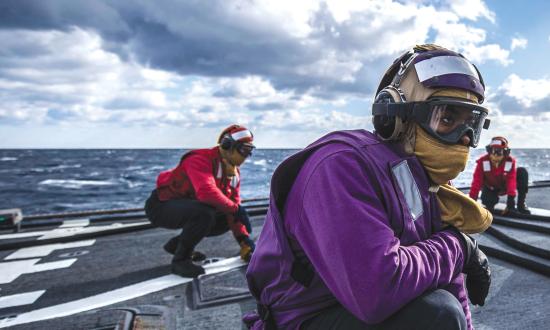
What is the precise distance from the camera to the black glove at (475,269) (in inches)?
52.8

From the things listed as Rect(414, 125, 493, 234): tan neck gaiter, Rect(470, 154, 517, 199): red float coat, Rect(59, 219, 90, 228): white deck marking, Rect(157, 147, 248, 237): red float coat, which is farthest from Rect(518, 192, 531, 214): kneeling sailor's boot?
Rect(59, 219, 90, 228): white deck marking

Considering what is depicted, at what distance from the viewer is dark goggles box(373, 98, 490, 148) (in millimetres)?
1260

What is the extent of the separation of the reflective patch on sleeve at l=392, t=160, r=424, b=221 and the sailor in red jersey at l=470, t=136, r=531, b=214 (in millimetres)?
5748

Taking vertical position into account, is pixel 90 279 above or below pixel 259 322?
below

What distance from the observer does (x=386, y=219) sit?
1084 mm

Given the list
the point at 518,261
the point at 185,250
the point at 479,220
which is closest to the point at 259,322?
the point at 479,220

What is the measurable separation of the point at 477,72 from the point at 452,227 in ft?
1.93

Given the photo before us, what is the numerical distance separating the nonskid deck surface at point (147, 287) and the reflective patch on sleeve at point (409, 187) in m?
1.53

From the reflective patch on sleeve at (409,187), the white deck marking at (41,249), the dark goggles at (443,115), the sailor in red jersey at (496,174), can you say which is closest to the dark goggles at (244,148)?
the dark goggles at (443,115)

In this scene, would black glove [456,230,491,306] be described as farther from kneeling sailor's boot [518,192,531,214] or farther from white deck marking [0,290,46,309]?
kneeling sailor's boot [518,192,531,214]

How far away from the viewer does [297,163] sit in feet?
4.00

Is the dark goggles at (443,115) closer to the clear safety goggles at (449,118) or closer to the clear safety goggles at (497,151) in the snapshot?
the clear safety goggles at (449,118)

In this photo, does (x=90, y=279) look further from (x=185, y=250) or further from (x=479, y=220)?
(x=479, y=220)

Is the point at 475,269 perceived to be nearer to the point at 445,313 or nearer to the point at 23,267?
the point at 445,313
